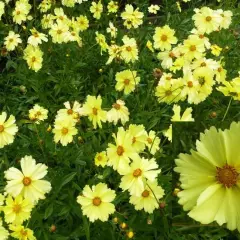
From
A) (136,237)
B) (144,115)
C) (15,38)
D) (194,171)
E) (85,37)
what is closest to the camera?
(194,171)

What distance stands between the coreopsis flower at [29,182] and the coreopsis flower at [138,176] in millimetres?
312

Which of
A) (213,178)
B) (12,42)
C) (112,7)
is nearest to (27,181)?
(213,178)

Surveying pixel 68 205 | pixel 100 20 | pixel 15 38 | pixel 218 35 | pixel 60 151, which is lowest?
pixel 68 205

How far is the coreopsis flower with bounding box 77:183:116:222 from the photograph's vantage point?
1664 millimetres

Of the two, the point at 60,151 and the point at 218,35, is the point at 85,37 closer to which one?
the point at 218,35

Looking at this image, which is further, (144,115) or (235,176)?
(144,115)

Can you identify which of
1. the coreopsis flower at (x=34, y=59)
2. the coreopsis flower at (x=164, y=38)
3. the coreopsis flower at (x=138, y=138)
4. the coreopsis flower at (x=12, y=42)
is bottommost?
the coreopsis flower at (x=138, y=138)

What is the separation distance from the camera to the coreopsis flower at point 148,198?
1.66m

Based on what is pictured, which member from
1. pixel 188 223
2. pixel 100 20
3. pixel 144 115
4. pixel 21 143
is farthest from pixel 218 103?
pixel 100 20

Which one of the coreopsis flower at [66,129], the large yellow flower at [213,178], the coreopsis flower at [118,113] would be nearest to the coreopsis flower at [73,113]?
the coreopsis flower at [66,129]

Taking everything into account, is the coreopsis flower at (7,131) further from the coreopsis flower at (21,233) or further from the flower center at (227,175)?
the flower center at (227,175)

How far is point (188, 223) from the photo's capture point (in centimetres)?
128

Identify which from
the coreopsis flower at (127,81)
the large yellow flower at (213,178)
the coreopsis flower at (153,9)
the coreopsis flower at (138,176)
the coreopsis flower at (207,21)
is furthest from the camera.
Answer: the coreopsis flower at (153,9)

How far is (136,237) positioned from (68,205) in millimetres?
358
